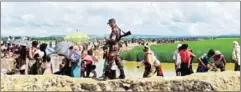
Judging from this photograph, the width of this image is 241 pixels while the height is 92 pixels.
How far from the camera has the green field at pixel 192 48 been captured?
12.3 m

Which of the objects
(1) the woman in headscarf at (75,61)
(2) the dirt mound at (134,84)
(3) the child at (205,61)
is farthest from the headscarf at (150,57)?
(1) the woman in headscarf at (75,61)

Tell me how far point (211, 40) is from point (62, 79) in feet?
12.2

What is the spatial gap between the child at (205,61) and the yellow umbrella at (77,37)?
2.76 meters

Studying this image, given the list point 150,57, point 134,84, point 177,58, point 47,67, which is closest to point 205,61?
point 177,58

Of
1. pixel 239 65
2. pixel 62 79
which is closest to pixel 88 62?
pixel 62 79

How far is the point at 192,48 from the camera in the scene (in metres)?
12.5

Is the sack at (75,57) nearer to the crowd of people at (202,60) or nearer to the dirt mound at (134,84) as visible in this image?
the dirt mound at (134,84)

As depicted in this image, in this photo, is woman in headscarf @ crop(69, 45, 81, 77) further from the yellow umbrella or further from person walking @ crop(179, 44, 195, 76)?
person walking @ crop(179, 44, 195, 76)

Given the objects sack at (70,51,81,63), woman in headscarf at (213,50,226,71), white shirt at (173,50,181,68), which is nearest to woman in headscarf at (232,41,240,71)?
woman in headscarf at (213,50,226,71)

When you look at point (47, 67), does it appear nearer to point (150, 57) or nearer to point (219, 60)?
point (150, 57)

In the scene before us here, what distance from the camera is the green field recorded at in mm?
12281

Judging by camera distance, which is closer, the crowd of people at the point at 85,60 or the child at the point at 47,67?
the crowd of people at the point at 85,60

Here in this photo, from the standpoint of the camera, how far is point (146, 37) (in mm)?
12289

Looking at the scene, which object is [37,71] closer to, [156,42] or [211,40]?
[156,42]
